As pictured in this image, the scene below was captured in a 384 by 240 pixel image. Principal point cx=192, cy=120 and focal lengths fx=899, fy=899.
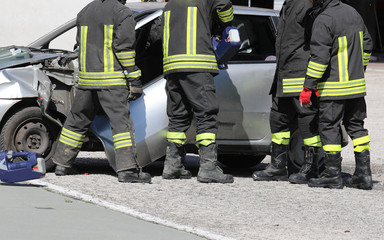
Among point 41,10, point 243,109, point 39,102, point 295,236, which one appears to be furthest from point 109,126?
point 41,10

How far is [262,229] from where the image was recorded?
240 inches

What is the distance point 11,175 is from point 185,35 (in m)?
1.93

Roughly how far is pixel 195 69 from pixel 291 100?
38.7 inches

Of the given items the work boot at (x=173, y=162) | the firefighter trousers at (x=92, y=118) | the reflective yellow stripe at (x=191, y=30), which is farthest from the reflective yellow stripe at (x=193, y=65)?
the work boot at (x=173, y=162)

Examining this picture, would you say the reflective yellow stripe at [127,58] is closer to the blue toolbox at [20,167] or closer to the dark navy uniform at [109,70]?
the dark navy uniform at [109,70]

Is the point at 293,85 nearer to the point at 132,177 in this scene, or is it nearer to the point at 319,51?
the point at 319,51

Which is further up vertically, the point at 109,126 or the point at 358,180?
the point at 109,126

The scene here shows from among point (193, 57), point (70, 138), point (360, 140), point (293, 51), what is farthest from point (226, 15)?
point (70, 138)

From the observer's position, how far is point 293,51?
8008 millimetres

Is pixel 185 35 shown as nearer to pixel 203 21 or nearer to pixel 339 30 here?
pixel 203 21

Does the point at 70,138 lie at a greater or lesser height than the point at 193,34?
lesser

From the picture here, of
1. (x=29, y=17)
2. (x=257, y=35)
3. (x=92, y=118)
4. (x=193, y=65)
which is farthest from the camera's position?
(x=29, y=17)

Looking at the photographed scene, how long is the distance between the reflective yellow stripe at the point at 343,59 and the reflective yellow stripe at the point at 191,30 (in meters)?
1.26

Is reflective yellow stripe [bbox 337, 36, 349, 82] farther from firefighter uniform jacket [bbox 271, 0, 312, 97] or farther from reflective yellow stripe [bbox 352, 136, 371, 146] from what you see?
reflective yellow stripe [bbox 352, 136, 371, 146]
